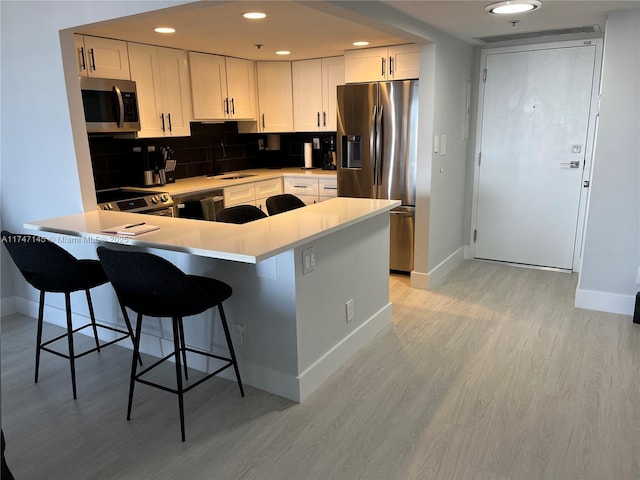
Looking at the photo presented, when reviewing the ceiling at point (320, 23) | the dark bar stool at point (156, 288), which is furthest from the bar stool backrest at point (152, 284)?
the ceiling at point (320, 23)

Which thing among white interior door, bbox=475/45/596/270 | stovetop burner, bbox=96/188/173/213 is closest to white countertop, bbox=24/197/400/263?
stovetop burner, bbox=96/188/173/213

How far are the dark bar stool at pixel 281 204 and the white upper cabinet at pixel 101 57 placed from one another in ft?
5.38

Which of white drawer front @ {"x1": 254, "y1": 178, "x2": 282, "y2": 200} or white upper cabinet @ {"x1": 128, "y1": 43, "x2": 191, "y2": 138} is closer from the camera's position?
white upper cabinet @ {"x1": 128, "y1": 43, "x2": 191, "y2": 138}

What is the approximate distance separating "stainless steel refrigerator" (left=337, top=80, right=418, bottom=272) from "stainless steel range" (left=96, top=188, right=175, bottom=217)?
1627mm

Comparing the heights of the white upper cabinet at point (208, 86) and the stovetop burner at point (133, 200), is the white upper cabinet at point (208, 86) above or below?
above

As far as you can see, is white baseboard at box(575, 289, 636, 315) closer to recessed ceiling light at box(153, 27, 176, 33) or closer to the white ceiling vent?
the white ceiling vent

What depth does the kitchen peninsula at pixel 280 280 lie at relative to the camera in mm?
2373

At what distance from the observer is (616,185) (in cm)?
338

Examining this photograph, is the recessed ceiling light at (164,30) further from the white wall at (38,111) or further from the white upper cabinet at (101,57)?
the white wall at (38,111)

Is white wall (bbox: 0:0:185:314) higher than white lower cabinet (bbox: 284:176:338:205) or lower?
higher

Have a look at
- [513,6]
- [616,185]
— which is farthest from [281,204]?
[616,185]

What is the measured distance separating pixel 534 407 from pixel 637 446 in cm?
45

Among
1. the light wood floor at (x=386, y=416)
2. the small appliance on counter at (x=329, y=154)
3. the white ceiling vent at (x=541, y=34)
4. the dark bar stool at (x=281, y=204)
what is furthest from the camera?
the small appliance on counter at (x=329, y=154)

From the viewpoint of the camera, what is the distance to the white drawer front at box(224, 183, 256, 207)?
460 centimetres
